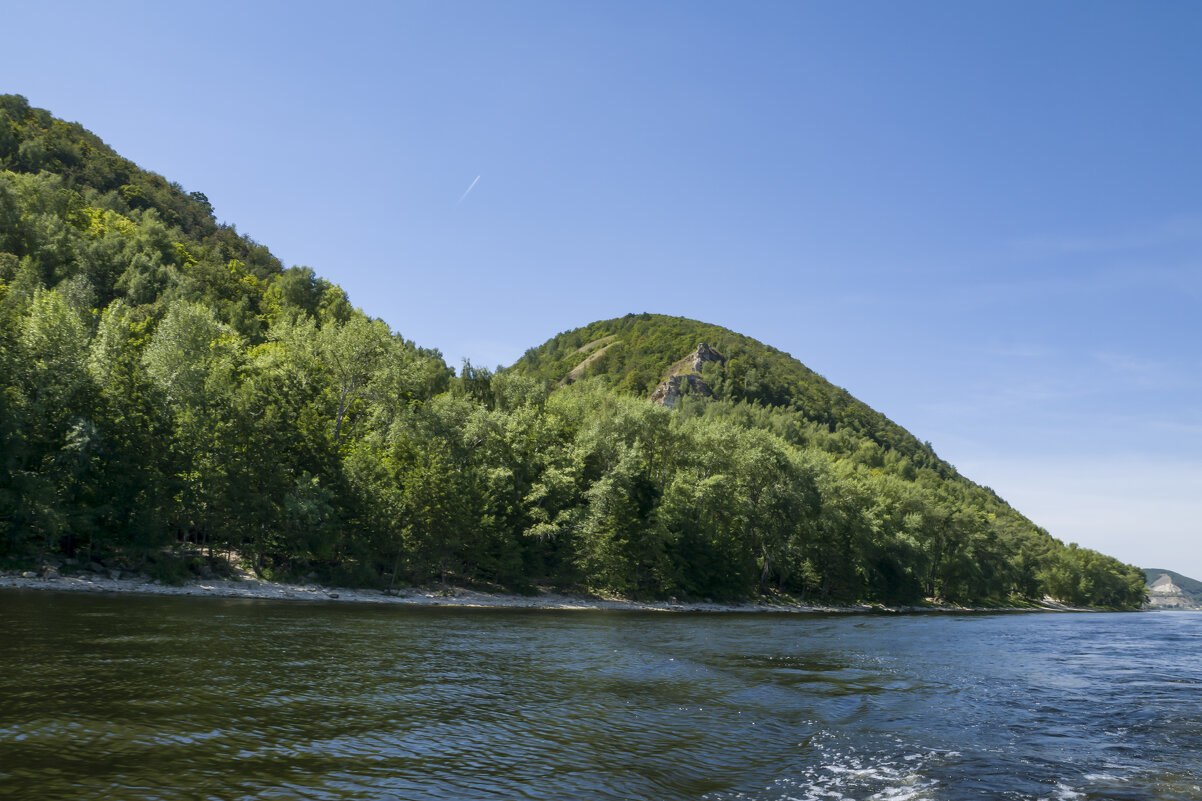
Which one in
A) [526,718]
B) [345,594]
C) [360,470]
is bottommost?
[345,594]

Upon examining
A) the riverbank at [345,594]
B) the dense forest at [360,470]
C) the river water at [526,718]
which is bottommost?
the riverbank at [345,594]

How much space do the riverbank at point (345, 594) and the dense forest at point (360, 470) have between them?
1705 millimetres

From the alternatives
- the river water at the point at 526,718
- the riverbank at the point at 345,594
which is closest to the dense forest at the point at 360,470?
the riverbank at the point at 345,594

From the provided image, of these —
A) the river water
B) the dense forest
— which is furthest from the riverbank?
the river water

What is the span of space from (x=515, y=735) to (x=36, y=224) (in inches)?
5026

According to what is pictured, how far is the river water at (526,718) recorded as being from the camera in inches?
465

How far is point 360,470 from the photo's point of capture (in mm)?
56812

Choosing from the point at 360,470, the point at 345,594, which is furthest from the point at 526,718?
the point at 360,470

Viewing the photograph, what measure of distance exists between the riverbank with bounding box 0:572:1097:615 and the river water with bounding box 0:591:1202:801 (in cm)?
817

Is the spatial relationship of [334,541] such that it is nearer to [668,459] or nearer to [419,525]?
[419,525]

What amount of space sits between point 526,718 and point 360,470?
44053 millimetres

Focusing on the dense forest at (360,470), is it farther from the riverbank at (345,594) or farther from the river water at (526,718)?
the river water at (526,718)

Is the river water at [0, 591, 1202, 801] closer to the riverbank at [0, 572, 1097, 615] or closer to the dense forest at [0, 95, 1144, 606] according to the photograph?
the riverbank at [0, 572, 1097, 615]

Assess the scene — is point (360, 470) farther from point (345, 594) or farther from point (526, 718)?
point (526, 718)
